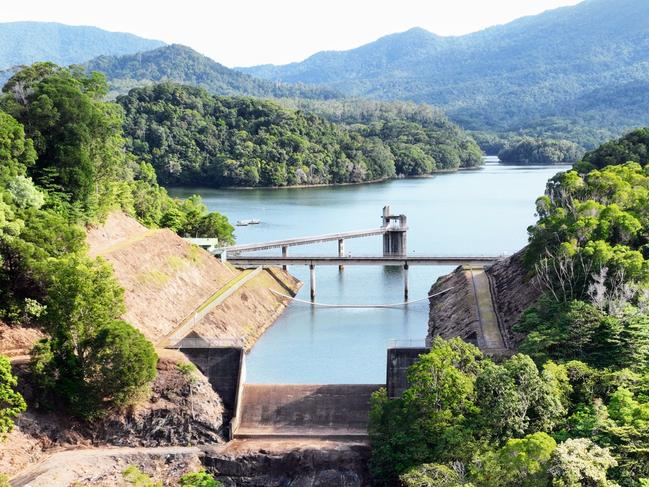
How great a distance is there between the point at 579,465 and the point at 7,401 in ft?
79.6

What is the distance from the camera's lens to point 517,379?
1503 inches

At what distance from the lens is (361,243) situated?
338ft

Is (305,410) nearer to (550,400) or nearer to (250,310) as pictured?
(550,400)

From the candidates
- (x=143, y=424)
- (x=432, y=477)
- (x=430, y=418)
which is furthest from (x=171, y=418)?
(x=432, y=477)

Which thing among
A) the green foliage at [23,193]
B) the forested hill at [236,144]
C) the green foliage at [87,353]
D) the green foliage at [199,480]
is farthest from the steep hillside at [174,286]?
the forested hill at [236,144]

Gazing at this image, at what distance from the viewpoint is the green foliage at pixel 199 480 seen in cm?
3769

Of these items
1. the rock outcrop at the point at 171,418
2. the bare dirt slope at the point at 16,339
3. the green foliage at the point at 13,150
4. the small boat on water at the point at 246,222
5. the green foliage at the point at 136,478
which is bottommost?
the green foliage at the point at 136,478

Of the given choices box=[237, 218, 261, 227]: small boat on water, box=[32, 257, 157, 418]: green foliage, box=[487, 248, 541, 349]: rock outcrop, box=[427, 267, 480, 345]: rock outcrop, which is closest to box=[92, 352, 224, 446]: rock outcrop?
box=[32, 257, 157, 418]: green foliage

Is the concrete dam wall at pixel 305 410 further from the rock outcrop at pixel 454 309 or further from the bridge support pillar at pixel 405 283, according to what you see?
the bridge support pillar at pixel 405 283

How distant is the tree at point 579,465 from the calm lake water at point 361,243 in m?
21.0

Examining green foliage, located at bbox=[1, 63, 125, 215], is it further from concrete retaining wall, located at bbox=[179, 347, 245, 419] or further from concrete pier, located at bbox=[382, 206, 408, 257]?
concrete pier, located at bbox=[382, 206, 408, 257]

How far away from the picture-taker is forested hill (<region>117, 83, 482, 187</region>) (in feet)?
566

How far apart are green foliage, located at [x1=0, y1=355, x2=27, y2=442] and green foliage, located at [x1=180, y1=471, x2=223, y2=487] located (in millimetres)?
7807

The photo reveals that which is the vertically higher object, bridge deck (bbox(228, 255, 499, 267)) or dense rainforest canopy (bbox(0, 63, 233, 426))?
dense rainforest canopy (bbox(0, 63, 233, 426))
